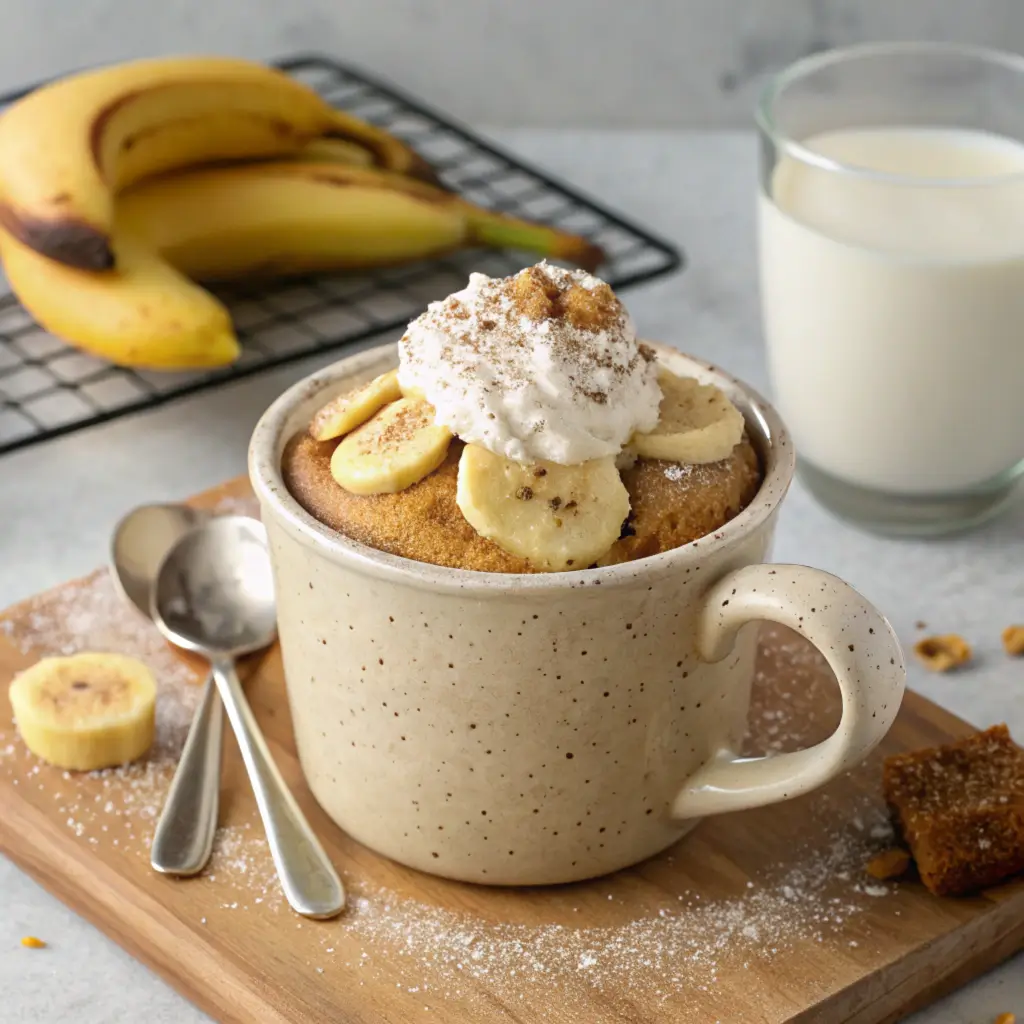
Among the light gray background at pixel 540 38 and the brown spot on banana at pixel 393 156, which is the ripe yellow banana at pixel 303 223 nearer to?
the brown spot on banana at pixel 393 156

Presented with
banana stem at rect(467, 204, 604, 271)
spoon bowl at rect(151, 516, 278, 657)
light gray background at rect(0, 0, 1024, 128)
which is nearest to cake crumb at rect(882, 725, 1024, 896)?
spoon bowl at rect(151, 516, 278, 657)

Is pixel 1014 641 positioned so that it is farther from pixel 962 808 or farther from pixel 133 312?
pixel 133 312

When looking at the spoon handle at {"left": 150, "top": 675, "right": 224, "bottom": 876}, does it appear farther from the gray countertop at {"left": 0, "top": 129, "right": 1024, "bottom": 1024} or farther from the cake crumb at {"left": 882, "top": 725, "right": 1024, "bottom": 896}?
the cake crumb at {"left": 882, "top": 725, "right": 1024, "bottom": 896}

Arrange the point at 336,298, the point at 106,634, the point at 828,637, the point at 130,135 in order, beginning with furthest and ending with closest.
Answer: the point at 336,298 < the point at 130,135 < the point at 106,634 < the point at 828,637

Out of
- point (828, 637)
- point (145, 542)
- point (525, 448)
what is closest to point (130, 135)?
point (145, 542)

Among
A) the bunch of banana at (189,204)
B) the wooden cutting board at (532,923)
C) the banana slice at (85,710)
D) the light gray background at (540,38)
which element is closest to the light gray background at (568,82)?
the light gray background at (540,38)
